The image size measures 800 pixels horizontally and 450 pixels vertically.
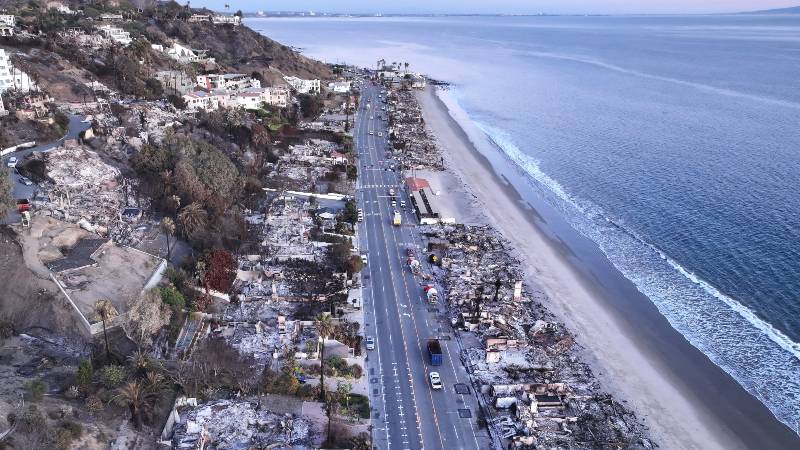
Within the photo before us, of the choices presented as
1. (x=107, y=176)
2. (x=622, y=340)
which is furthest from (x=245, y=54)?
(x=622, y=340)

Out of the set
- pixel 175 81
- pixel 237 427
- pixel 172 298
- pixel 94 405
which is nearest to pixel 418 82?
pixel 175 81

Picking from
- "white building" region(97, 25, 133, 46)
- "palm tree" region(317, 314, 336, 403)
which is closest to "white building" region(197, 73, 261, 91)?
"white building" region(97, 25, 133, 46)

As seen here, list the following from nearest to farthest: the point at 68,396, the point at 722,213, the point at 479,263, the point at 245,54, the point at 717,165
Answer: the point at 68,396 → the point at 479,263 → the point at 722,213 → the point at 717,165 → the point at 245,54

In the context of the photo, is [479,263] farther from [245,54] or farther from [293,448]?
[245,54]

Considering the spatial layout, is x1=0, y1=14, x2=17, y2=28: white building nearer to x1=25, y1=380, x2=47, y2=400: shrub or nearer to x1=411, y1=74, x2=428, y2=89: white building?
x1=411, y1=74, x2=428, y2=89: white building

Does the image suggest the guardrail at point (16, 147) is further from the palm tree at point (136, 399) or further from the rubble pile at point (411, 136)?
the rubble pile at point (411, 136)

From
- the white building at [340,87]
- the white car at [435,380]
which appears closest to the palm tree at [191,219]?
the white car at [435,380]
